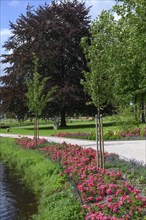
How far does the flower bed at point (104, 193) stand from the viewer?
8.55m

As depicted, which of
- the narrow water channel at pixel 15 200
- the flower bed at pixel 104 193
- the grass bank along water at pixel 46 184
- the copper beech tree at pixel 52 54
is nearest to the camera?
the flower bed at pixel 104 193

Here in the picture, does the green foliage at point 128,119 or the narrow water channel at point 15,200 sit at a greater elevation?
the green foliage at point 128,119

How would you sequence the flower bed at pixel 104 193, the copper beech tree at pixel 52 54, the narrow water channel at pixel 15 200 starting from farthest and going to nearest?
the copper beech tree at pixel 52 54
the narrow water channel at pixel 15 200
the flower bed at pixel 104 193

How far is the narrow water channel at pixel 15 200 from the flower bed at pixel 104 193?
1.60 meters

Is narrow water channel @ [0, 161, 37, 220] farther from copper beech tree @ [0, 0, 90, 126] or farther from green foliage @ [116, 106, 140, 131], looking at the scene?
copper beech tree @ [0, 0, 90, 126]

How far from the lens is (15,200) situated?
13.1 meters

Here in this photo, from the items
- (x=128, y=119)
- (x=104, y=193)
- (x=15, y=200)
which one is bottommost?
(x=15, y=200)

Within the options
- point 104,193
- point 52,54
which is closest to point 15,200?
point 104,193

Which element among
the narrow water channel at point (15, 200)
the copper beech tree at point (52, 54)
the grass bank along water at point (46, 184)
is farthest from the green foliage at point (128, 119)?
the copper beech tree at point (52, 54)

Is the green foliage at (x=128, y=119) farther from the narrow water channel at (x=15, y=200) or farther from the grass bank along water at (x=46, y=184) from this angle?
the narrow water channel at (x=15, y=200)

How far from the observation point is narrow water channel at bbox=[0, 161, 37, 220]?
1141cm

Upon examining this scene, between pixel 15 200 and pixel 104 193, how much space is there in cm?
410

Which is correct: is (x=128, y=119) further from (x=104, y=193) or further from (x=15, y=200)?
(x=15, y=200)

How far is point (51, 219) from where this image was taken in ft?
30.9
